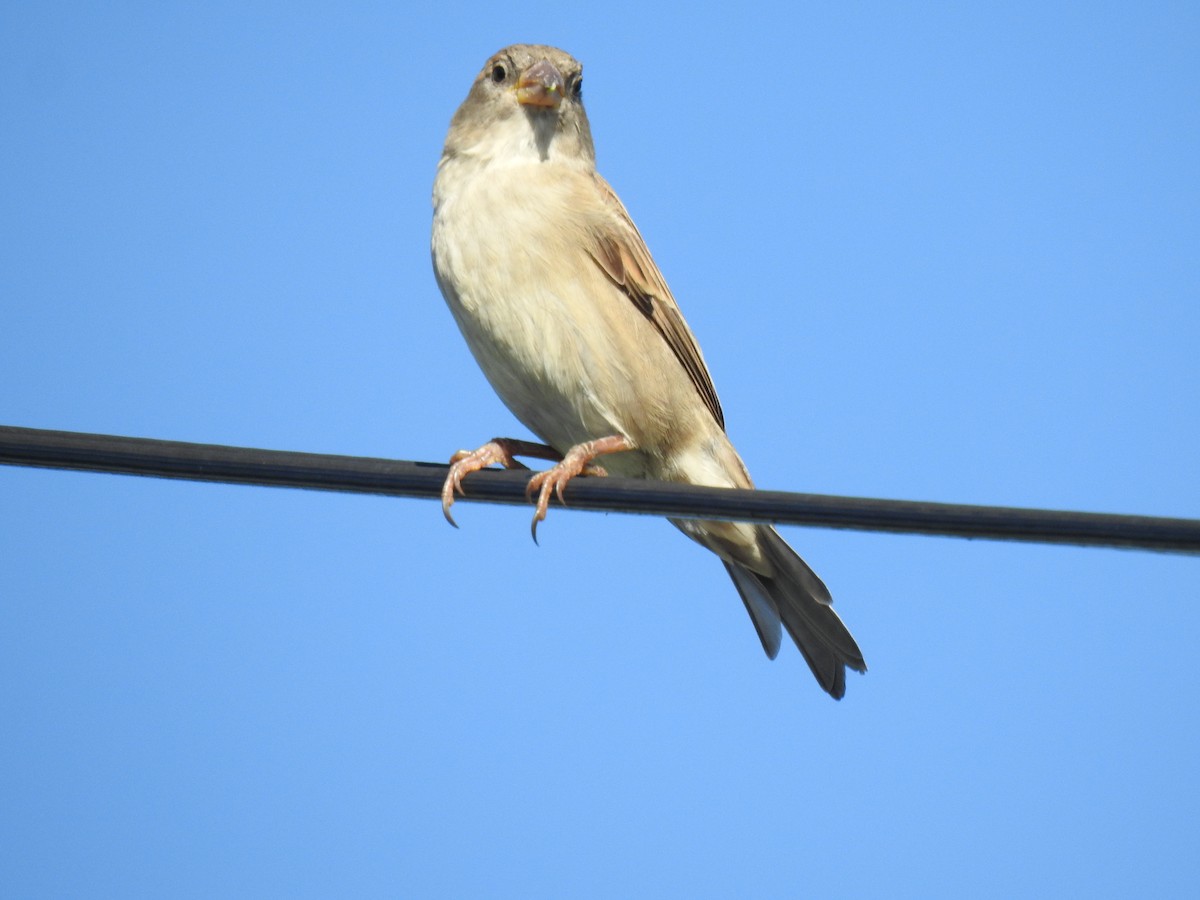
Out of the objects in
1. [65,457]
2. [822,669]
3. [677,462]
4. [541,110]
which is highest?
[541,110]

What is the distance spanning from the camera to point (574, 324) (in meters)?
5.51

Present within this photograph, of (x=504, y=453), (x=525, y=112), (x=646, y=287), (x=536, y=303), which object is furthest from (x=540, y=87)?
(x=504, y=453)

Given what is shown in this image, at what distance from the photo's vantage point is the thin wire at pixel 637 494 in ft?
11.0

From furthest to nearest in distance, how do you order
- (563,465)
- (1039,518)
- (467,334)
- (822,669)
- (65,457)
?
1. (822,669)
2. (467,334)
3. (563,465)
4. (65,457)
5. (1039,518)

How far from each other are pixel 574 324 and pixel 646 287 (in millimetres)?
629

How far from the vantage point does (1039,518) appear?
335cm

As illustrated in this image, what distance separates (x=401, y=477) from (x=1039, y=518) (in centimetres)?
172

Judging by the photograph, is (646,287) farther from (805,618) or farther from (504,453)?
(805,618)

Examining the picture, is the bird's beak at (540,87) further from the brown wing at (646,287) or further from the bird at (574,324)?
the brown wing at (646,287)

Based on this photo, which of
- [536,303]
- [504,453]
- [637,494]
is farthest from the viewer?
[504,453]

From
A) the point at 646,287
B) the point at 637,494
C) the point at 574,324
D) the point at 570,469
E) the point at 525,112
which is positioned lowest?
the point at 637,494

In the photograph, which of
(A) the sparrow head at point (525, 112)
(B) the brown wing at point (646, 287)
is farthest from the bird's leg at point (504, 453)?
(A) the sparrow head at point (525, 112)

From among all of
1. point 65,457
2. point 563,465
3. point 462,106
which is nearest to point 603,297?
point 563,465

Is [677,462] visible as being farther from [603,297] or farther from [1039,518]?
[1039,518]
